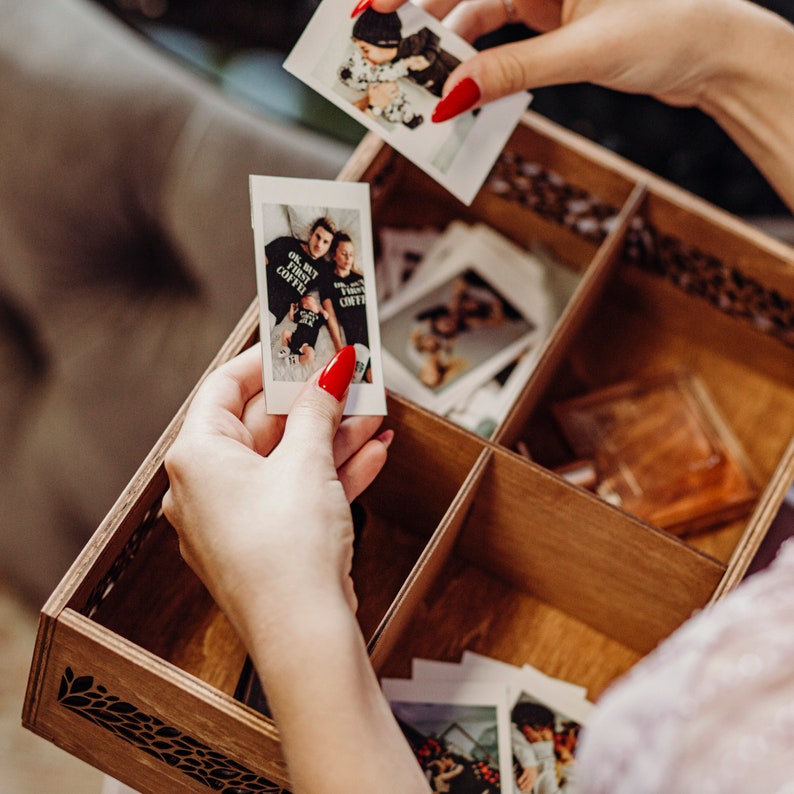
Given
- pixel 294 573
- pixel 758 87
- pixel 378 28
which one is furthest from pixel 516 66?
pixel 294 573

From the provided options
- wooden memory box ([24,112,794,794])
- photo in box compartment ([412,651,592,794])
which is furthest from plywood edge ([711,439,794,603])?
photo in box compartment ([412,651,592,794])

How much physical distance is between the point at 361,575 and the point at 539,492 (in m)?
0.27

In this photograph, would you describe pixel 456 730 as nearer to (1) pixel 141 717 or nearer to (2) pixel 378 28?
(1) pixel 141 717

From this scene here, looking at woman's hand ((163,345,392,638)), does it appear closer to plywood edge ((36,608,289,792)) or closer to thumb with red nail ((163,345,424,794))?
thumb with red nail ((163,345,424,794))

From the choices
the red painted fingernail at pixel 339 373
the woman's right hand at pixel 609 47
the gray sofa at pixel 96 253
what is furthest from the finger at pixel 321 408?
the gray sofa at pixel 96 253

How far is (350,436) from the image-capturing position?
3.64 ft

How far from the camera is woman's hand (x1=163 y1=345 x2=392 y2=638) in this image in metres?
0.83

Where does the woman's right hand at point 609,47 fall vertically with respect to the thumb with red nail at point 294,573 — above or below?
above

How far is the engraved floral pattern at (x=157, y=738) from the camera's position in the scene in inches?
39.0

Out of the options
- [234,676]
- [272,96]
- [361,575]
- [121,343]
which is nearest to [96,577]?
[234,676]

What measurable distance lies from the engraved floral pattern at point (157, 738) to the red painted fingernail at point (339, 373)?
0.41m

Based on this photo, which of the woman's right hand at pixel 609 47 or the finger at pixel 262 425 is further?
the woman's right hand at pixel 609 47

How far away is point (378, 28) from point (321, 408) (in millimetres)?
574

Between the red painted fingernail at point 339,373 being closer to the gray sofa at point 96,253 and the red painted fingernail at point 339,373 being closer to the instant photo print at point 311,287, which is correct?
the instant photo print at point 311,287
